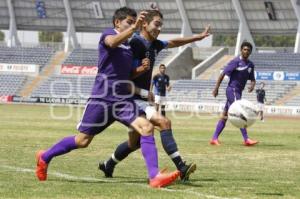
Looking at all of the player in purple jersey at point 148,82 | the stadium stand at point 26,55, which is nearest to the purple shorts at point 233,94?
the player in purple jersey at point 148,82

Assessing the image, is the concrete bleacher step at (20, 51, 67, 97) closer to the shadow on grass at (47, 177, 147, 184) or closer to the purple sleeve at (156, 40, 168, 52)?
the purple sleeve at (156, 40, 168, 52)

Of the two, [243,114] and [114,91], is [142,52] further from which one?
[243,114]

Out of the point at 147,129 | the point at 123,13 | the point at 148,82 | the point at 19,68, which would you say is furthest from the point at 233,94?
the point at 19,68

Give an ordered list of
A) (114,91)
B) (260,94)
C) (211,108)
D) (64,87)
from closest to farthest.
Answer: (114,91) → (260,94) → (211,108) → (64,87)

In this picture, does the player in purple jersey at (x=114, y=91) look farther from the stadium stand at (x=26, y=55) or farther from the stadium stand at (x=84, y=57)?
the stadium stand at (x=26, y=55)

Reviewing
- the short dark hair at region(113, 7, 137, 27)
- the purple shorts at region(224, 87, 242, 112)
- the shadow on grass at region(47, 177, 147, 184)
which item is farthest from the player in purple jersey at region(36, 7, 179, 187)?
the purple shorts at region(224, 87, 242, 112)

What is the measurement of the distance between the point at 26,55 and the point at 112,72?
188 ft

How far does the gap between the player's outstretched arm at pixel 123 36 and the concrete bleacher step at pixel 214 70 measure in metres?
45.8

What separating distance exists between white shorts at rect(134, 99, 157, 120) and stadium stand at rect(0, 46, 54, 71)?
181 feet

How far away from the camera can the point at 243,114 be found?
1345 cm

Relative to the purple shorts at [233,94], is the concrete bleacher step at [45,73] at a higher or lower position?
higher

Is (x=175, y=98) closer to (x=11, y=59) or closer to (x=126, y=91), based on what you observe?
(x=11, y=59)

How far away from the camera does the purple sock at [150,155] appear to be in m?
8.24

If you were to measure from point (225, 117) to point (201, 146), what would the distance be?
4.02ft
